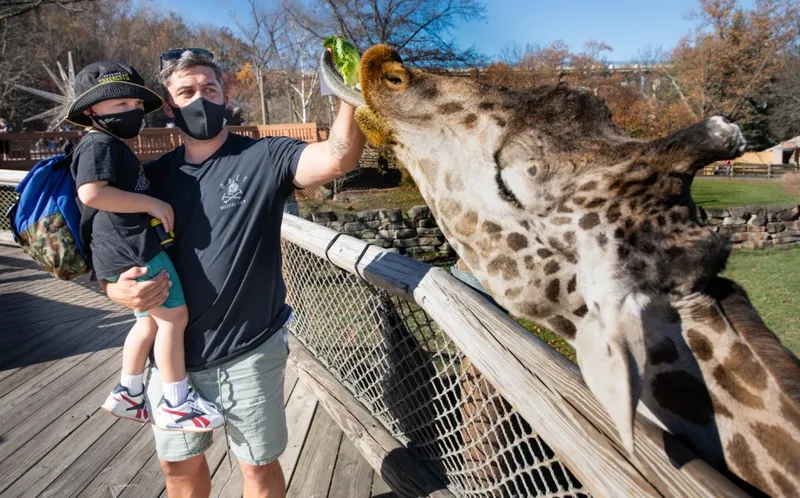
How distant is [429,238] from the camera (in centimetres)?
1167

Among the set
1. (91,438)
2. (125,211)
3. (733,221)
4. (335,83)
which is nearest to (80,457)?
(91,438)

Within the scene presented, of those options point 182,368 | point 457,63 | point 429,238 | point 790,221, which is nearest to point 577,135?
point 182,368

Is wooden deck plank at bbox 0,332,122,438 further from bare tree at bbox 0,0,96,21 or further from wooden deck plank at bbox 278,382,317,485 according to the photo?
bare tree at bbox 0,0,96,21

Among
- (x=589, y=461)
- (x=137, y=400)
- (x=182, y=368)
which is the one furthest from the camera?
(x=137, y=400)

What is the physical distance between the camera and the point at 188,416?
6.89 ft

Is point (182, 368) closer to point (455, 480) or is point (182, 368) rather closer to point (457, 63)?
point (455, 480)

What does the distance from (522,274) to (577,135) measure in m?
0.34

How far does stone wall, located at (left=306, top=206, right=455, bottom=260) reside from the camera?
11492 mm

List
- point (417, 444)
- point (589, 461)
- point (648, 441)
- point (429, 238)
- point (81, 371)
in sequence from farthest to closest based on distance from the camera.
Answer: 1. point (429, 238)
2. point (81, 371)
3. point (417, 444)
4. point (589, 461)
5. point (648, 441)

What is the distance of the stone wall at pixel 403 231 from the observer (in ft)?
37.7

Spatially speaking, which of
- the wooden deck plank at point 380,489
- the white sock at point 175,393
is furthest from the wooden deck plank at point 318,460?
the white sock at point 175,393

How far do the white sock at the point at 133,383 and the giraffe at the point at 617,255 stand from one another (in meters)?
1.84

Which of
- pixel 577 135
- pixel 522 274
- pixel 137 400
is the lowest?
pixel 137 400

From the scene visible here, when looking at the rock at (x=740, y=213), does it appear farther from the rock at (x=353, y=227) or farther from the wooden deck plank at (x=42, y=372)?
the wooden deck plank at (x=42, y=372)
